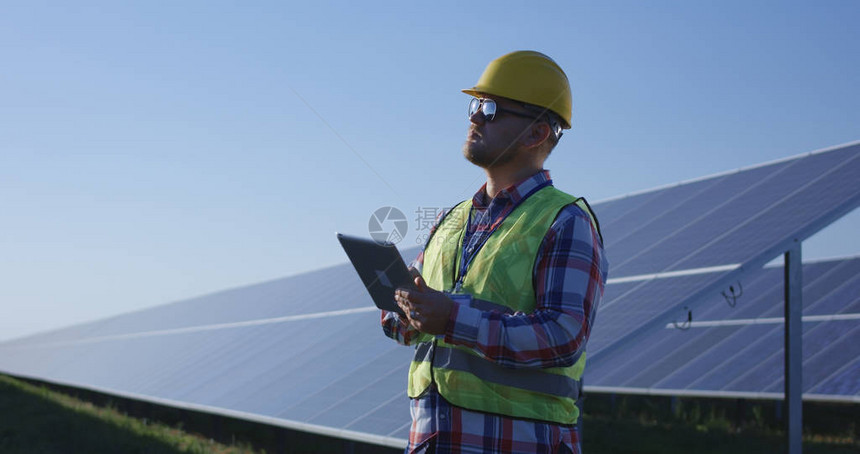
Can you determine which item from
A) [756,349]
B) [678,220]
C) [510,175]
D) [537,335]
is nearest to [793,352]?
[678,220]

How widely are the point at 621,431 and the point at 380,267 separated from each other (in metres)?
8.21

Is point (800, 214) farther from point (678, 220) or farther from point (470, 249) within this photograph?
point (470, 249)

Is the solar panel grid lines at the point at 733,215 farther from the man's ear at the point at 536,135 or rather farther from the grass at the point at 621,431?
the man's ear at the point at 536,135

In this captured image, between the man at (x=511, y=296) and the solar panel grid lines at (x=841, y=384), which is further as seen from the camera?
the solar panel grid lines at (x=841, y=384)

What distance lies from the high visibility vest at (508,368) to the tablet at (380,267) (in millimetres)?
172

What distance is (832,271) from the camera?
12.0 m

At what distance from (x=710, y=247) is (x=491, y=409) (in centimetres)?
473

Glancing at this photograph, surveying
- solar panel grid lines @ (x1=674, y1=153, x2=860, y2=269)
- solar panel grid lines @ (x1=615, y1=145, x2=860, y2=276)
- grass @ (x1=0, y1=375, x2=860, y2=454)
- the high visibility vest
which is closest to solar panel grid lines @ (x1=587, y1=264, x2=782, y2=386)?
grass @ (x1=0, y1=375, x2=860, y2=454)

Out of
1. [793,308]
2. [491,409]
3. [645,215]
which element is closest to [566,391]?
[491,409]

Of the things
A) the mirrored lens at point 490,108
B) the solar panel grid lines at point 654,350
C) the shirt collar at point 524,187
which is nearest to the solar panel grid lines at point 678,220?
the solar panel grid lines at point 654,350

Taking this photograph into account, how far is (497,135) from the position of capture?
101 inches

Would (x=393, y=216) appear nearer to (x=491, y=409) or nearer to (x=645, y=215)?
(x=491, y=409)

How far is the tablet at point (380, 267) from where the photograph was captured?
7.88 ft

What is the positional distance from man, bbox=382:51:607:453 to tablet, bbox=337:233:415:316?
0.22 ft
